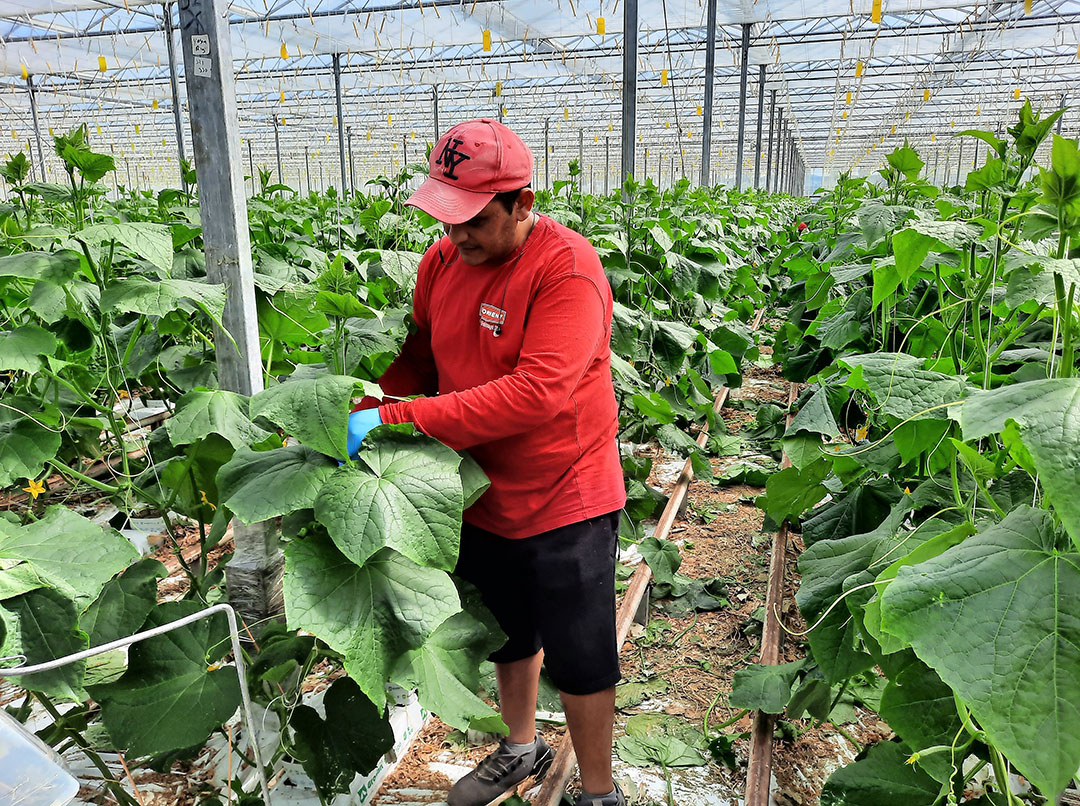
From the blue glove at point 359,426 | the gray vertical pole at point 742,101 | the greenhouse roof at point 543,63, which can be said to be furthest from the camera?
the greenhouse roof at point 543,63

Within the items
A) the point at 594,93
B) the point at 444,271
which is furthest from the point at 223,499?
the point at 594,93

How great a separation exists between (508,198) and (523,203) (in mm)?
51

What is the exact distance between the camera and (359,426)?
1.75 meters

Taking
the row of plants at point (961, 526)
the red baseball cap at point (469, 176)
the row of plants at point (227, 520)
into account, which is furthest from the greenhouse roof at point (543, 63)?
the red baseball cap at point (469, 176)

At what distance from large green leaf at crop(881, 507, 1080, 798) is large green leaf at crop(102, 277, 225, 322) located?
1.53 m

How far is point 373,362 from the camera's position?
2.36 m

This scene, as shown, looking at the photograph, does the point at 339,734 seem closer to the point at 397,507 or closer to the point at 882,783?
the point at 397,507

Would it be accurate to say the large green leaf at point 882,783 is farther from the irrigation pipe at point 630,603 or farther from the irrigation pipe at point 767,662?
the irrigation pipe at point 630,603

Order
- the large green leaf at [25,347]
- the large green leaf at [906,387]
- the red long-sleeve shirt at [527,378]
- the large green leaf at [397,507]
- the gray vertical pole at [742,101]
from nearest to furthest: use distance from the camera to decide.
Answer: the large green leaf at [397,507]
the large green leaf at [906,387]
the red long-sleeve shirt at [527,378]
the large green leaf at [25,347]
the gray vertical pole at [742,101]

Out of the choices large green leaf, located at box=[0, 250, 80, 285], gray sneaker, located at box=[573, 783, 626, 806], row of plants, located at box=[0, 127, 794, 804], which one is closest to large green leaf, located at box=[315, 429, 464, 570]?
row of plants, located at box=[0, 127, 794, 804]

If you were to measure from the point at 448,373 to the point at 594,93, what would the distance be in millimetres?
27179

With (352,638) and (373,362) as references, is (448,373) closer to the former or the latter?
(373,362)

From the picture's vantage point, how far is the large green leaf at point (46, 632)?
1552mm

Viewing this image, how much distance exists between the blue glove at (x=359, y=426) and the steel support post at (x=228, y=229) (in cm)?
51
